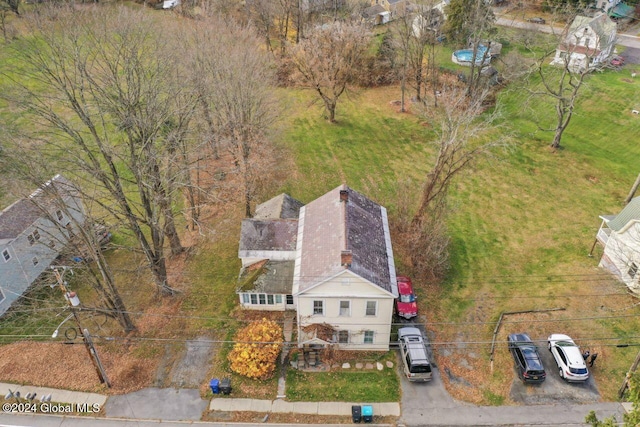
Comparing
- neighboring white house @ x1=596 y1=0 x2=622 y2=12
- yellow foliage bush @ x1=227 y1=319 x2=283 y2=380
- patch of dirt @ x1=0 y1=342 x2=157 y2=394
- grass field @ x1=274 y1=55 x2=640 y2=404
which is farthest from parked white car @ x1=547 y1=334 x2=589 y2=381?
neighboring white house @ x1=596 y1=0 x2=622 y2=12

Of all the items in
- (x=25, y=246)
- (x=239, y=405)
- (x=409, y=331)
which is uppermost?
(x=25, y=246)

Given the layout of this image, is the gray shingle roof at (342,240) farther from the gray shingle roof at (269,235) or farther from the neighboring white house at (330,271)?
the gray shingle roof at (269,235)

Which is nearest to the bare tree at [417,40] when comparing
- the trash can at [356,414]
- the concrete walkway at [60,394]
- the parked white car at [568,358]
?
the parked white car at [568,358]

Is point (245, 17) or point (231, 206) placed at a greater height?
point (245, 17)

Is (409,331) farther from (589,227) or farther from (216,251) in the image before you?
(589,227)

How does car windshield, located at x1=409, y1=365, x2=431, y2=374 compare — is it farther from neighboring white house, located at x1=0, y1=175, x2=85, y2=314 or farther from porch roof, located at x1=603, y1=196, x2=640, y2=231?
neighboring white house, located at x1=0, y1=175, x2=85, y2=314

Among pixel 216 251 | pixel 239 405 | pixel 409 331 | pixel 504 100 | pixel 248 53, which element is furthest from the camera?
pixel 504 100

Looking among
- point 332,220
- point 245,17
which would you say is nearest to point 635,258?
point 332,220
